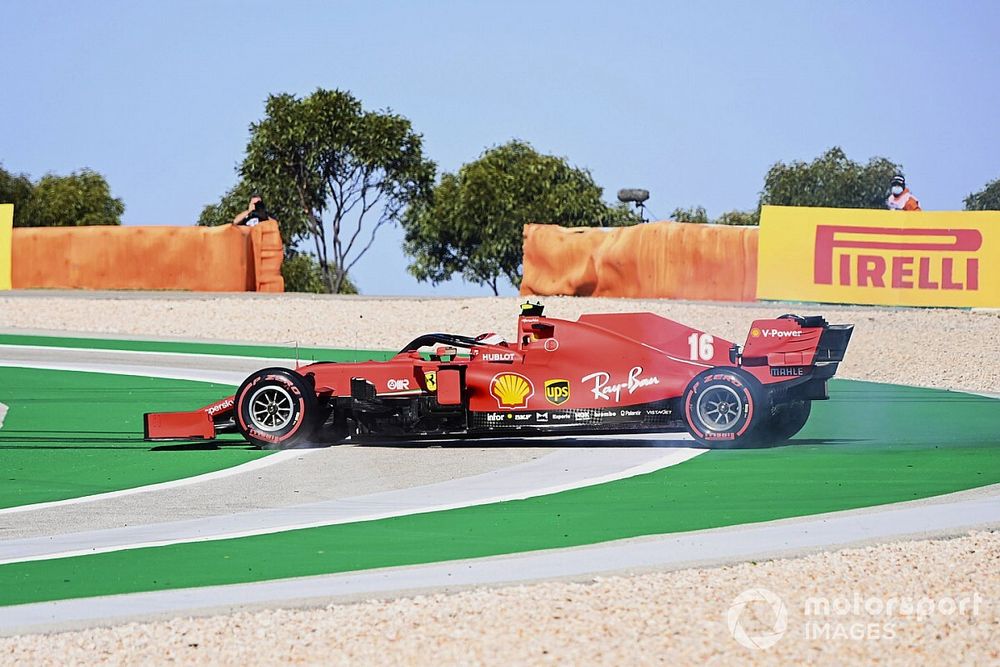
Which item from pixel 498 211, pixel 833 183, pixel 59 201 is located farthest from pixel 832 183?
pixel 59 201

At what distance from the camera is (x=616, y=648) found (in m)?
5.85

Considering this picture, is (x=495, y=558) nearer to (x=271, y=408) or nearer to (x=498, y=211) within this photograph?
(x=271, y=408)

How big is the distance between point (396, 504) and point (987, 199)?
85768 millimetres

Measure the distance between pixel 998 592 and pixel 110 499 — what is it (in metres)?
5.99

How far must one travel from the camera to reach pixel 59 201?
87500mm

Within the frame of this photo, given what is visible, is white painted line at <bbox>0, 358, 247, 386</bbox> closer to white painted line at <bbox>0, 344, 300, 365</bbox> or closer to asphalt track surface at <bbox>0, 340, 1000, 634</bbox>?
white painted line at <bbox>0, 344, 300, 365</bbox>

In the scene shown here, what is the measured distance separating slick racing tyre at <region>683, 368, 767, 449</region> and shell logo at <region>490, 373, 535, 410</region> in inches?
52.8

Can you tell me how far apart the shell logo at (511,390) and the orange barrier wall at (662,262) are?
60.0 feet

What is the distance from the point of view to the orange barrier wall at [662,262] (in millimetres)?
29984

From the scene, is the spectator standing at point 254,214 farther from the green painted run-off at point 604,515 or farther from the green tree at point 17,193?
the green tree at point 17,193

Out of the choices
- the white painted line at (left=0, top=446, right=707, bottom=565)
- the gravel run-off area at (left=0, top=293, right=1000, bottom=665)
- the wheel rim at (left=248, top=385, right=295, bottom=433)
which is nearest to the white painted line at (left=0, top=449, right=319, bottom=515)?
the wheel rim at (left=248, top=385, right=295, bottom=433)

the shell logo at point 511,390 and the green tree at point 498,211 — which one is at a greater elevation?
the green tree at point 498,211

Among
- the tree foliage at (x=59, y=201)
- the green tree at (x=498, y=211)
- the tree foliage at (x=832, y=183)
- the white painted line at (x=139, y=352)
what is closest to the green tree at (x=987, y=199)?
the tree foliage at (x=832, y=183)

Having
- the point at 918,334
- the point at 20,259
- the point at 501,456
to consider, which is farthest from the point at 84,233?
the point at 501,456
